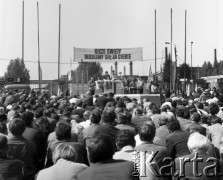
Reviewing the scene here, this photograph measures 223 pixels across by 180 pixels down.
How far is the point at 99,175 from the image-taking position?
15.0 feet

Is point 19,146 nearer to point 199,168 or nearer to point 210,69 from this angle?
point 199,168

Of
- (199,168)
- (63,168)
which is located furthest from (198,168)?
(63,168)

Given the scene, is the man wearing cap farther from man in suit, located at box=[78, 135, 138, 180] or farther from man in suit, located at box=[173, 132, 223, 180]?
man in suit, located at box=[173, 132, 223, 180]

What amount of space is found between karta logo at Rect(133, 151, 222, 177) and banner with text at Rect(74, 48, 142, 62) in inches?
1068

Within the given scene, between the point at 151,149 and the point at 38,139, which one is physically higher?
the point at 151,149

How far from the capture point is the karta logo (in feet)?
16.5

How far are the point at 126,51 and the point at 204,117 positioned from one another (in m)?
24.2

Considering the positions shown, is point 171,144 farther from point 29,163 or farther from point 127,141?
point 29,163

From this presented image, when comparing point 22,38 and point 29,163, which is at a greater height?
point 22,38

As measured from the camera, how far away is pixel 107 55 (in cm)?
3319

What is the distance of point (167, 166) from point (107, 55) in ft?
90.2

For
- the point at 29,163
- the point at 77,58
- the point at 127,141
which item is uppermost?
the point at 77,58

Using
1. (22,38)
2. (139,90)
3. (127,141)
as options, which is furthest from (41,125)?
(22,38)

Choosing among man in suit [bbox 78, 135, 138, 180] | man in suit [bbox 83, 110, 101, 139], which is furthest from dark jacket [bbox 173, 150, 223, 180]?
Answer: man in suit [bbox 83, 110, 101, 139]
